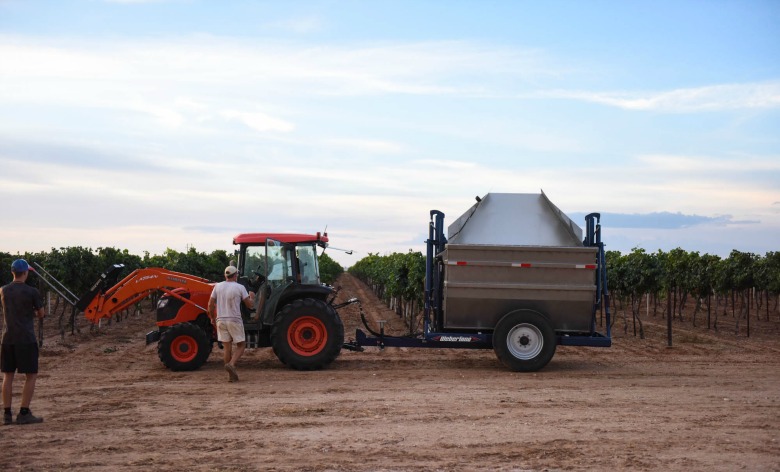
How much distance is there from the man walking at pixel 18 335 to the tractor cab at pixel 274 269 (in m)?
5.17

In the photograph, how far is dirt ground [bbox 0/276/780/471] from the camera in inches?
290

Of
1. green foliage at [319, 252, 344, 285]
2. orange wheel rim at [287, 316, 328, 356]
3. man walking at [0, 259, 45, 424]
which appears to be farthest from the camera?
green foliage at [319, 252, 344, 285]

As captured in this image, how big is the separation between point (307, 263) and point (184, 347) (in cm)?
254

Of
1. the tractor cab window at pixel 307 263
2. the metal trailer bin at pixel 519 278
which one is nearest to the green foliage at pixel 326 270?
the tractor cab window at pixel 307 263

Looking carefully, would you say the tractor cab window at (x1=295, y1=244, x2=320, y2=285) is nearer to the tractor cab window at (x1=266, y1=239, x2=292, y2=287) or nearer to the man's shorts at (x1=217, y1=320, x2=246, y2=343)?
the tractor cab window at (x1=266, y1=239, x2=292, y2=287)

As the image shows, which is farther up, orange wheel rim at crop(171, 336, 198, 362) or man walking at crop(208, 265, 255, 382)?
man walking at crop(208, 265, 255, 382)

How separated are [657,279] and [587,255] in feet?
41.3

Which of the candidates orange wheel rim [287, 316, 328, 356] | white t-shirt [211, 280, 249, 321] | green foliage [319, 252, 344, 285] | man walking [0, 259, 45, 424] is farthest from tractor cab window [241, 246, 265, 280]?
green foliage [319, 252, 344, 285]

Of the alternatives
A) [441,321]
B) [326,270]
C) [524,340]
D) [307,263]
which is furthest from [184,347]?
[326,270]

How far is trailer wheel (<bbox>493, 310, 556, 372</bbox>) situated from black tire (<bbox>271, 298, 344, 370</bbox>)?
2.77 meters

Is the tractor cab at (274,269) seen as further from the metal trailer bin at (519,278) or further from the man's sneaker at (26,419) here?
the man's sneaker at (26,419)

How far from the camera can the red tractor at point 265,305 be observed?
13.7m

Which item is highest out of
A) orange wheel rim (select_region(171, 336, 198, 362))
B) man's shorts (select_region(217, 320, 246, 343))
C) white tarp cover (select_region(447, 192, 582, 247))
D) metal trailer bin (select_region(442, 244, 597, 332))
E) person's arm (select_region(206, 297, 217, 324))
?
white tarp cover (select_region(447, 192, 582, 247))

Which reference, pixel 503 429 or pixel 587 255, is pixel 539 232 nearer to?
pixel 587 255
